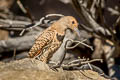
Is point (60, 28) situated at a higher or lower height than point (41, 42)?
higher

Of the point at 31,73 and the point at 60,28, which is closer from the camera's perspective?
A: the point at 31,73

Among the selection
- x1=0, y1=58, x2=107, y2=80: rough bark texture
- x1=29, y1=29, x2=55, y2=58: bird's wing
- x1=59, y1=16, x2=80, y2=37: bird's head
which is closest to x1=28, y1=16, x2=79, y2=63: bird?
x1=29, y1=29, x2=55, y2=58: bird's wing

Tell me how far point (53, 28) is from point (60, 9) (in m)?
4.38

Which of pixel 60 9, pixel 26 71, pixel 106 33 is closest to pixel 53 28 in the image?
pixel 26 71

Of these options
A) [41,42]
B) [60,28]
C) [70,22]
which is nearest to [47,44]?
[41,42]

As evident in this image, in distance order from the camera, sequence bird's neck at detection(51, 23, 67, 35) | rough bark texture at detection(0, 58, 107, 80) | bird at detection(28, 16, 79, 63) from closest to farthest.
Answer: rough bark texture at detection(0, 58, 107, 80) < bird at detection(28, 16, 79, 63) < bird's neck at detection(51, 23, 67, 35)

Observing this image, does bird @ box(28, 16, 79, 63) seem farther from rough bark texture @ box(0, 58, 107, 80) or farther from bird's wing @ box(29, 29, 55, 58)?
rough bark texture @ box(0, 58, 107, 80)

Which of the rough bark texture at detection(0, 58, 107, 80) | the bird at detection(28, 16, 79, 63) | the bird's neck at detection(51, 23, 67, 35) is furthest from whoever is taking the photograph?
the bird's neck at detection(51, 23, 67, 35)

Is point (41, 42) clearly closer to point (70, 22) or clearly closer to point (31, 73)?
point (70, 22)

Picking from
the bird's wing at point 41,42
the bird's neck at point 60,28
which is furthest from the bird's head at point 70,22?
the bird's wing at point 41,42

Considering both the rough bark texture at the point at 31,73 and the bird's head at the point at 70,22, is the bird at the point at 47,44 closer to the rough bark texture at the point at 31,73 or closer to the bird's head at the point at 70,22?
the bird's head at the point at 70,22

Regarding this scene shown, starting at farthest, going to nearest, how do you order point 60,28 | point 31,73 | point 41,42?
1. point 60,28
2. point 41,42
3. point 31,73

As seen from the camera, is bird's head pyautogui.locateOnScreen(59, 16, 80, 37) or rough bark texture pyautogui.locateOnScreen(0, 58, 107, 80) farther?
bird's head pyautogui.locateOnScreen(59, 16, 80, 37)

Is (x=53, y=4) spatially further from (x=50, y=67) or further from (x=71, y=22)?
(x=50, y=67)
